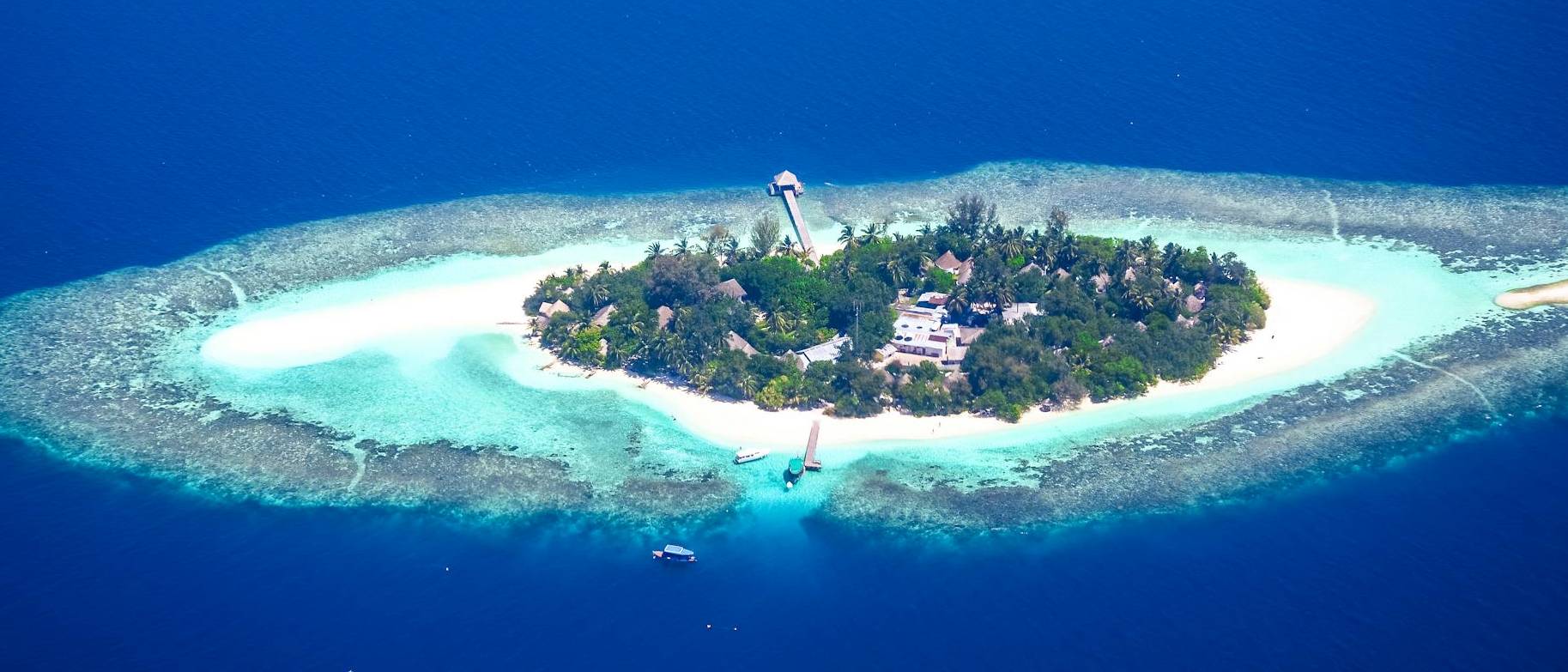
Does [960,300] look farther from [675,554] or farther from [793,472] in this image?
[675,554]

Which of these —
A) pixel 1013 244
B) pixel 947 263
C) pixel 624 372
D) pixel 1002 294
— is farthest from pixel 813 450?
pixel 1013 244

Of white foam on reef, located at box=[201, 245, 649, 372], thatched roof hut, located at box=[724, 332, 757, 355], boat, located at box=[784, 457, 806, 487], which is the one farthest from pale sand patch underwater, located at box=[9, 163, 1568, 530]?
thatched roof hut, located at box=[724, 332, 757, 355]

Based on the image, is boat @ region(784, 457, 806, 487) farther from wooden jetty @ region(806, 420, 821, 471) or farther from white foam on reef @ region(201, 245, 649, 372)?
white foam on reef @ region(201, 245, 649, 372)

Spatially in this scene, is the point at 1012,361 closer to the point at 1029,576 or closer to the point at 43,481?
the point at 1029,576

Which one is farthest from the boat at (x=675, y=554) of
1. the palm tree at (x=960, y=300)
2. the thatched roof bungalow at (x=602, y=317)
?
the palm tree at (x=960, y=300)

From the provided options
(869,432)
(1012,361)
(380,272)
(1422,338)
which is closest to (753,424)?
(869,432)

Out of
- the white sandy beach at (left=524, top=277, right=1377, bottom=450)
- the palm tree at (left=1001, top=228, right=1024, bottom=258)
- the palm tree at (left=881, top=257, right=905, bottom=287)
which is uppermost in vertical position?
the palm tree at (left=1001, top=228, right=1024, bottom=258)
